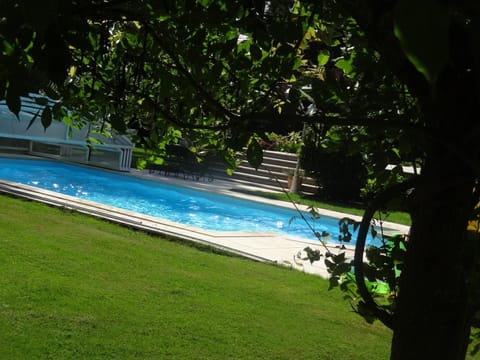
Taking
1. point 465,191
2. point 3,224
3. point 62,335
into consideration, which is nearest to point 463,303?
point 465,191

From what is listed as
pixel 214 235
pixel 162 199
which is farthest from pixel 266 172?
pixel 214 235

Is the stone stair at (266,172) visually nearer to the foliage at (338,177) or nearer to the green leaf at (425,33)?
the foliage at (338,177)

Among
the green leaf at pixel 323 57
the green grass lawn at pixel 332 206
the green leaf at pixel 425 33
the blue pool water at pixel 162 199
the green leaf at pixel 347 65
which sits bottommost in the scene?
the blue pool water at pixel 162 199

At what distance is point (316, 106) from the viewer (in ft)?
6.85

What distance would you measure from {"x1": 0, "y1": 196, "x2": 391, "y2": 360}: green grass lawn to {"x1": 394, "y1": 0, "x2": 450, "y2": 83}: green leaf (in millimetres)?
3699

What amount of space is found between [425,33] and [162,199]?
1640 centimetres

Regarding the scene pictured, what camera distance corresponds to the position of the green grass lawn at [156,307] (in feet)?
13.4

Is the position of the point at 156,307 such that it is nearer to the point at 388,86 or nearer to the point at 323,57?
the point at 323,57

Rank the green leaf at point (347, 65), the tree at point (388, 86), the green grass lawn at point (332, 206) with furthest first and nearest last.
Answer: the green grass lawn at point (332, 206), the green leaf at point (347, 65), the tree at point (388, 86)

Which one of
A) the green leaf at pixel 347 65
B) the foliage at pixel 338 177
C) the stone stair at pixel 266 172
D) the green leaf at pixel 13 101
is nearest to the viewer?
the green leaf at pixel 13 101

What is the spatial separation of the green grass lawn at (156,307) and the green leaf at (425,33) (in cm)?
370

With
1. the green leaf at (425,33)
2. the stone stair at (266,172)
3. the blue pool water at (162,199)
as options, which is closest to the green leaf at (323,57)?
the green leaf at (425,33)

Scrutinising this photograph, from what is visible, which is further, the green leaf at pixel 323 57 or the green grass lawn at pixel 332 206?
the green grass lawn at pixel 332 206

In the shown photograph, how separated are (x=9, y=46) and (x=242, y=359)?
3.17 m
